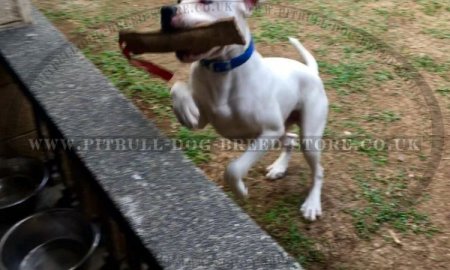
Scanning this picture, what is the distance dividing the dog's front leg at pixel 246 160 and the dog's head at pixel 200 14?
0.41 metres

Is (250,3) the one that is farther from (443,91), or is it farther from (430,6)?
(430,6)

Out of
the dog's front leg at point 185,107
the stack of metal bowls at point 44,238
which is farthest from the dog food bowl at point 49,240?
the dog's front leg at point 185,107

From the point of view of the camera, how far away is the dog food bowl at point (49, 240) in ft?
6.40

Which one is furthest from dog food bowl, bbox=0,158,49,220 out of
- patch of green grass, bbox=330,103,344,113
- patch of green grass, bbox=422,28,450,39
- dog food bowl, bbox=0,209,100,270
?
patch of green grass, bbox=422,28,450,39

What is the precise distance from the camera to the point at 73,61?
7.59 ft

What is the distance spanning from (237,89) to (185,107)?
207mm

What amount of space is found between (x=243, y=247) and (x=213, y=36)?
0.68 m

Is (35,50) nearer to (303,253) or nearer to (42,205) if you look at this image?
(42,205)

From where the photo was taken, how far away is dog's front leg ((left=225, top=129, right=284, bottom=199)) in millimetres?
2057

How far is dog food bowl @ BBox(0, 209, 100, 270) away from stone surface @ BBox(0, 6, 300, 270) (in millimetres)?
356

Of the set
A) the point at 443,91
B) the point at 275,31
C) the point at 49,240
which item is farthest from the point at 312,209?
the point at 275,31

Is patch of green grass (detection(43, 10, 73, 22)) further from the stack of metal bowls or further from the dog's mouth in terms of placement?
the dog's mouth

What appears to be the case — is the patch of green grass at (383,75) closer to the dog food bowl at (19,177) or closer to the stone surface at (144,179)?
A: the stone surface at (144,179)

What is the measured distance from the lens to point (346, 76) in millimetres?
3803
